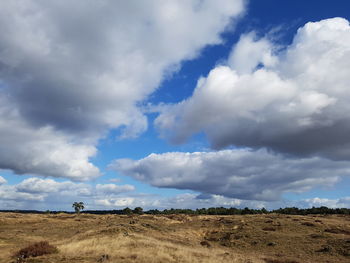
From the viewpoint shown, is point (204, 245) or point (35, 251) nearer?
point (35, 251)

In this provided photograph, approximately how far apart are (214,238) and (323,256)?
18640mm

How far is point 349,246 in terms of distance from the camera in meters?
36.5

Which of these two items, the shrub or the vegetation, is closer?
the vegetation

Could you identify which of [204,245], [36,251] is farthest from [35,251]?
[204,245]

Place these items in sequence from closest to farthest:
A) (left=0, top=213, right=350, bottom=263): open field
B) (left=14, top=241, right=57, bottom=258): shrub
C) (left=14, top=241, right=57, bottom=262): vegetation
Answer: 1. (left=14, top=241, right=57, bottom=262): vegetation
2. (left=14, top=241, right=57, bottom=258): shrub
3. (left=0, top=213, right=350, bottom=263): open field

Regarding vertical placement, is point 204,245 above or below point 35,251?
below

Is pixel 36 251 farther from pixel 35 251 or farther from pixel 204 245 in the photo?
pixel 204 245

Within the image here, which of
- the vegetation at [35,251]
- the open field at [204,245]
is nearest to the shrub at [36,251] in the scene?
the vegetation at [35,251]

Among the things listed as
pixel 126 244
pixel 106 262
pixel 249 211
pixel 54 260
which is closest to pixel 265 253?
pixel 126 244

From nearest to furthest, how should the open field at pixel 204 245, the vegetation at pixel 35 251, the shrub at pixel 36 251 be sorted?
the vegetation at pixel 35 251 < the shrub at pixel 36 251 < the open field at pixel 204 245

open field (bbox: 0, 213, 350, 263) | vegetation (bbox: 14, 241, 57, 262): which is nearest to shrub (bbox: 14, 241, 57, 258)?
vegetation (bbox: 14, 241, 57, 262)

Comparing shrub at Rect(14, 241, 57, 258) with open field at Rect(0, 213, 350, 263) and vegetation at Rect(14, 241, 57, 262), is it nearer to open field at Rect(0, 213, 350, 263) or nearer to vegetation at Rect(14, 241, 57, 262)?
vegetation at Rect(14, 241, 57, 262)

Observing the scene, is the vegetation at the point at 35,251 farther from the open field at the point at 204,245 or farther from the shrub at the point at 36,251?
the open field at the point at 204,245

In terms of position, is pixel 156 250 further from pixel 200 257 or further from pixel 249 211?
pixel 249 211
